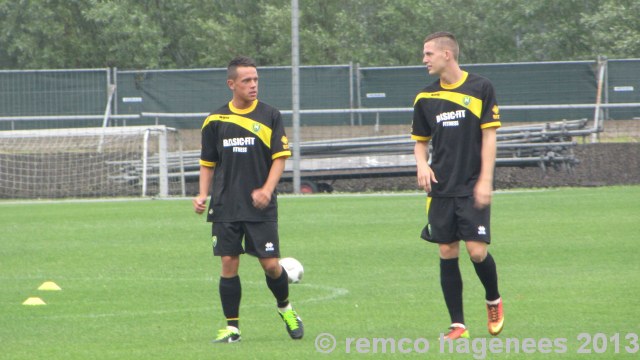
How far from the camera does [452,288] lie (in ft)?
26.2

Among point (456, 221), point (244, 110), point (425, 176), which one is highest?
point (244, 110)

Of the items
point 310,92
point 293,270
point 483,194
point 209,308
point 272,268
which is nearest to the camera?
point 483,194

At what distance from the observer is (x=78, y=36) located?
42156mm

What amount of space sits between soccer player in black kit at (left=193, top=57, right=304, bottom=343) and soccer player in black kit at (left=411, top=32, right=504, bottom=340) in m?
1.00

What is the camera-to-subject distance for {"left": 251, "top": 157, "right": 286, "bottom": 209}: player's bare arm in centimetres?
784

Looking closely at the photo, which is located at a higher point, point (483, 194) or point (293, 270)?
point (483, 194)

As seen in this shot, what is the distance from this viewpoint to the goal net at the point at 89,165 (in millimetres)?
24906

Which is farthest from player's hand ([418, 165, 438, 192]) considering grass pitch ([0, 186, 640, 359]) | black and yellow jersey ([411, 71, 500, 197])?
grass pitch ([0, 186, 640, 359])

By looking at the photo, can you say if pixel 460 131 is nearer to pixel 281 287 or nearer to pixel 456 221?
pixel 456 221

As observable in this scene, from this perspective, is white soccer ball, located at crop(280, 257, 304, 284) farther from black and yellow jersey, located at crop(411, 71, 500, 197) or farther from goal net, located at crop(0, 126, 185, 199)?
goal net, located at crop(0, 126, 185, 199)

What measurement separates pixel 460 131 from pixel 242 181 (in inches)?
57.4

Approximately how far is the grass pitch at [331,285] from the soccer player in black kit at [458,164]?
419 mm

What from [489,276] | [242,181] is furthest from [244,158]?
[489,276]

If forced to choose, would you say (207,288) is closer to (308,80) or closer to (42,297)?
(42,297)
